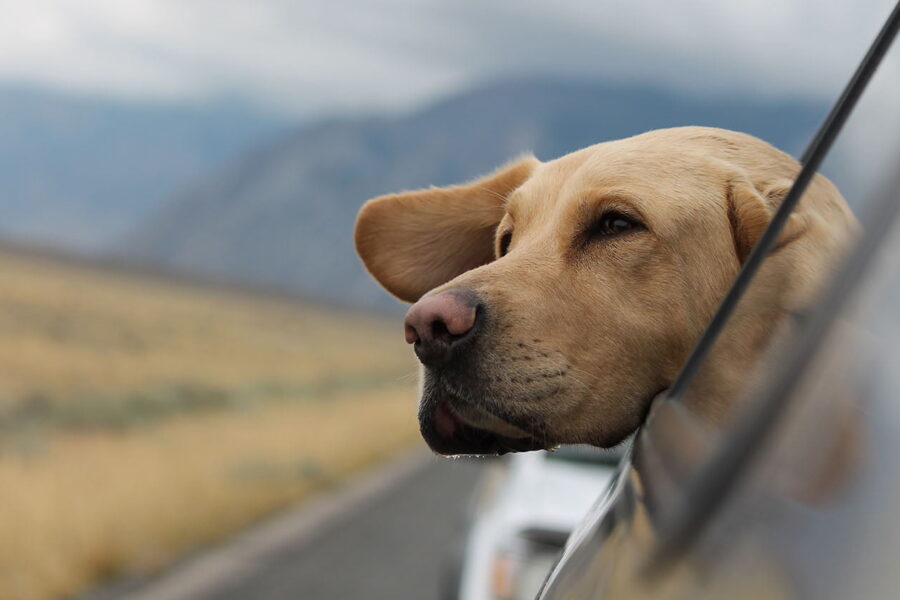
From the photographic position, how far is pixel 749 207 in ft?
5.10

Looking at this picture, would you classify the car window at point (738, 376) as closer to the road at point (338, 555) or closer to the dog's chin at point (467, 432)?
the dog's chin at point (467, 432)

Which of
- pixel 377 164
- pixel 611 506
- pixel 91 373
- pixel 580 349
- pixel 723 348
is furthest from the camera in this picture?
pixel 377 164

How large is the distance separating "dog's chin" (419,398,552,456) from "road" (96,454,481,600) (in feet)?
15.9

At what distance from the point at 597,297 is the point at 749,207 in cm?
25

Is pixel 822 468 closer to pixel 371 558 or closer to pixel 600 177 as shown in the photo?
pixel 600 177

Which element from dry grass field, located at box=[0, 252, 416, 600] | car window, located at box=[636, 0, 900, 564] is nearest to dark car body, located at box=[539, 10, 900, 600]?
car window, located at box=[636, 0, 900, 564]

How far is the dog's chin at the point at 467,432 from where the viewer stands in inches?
58.9

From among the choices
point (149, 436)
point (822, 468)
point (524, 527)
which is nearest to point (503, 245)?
point (822, 468)

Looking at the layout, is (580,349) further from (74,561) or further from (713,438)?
(74,561)

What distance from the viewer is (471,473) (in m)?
18.3

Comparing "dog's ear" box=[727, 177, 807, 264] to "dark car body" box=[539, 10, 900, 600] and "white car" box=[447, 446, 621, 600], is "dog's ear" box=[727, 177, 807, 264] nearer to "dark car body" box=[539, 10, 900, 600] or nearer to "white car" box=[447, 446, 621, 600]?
"dark car body" box=[539, 10, 900, 600]

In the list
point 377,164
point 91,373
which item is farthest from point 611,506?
point 377,164

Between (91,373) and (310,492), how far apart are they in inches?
546

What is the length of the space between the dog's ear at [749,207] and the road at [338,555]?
4.88 metres
